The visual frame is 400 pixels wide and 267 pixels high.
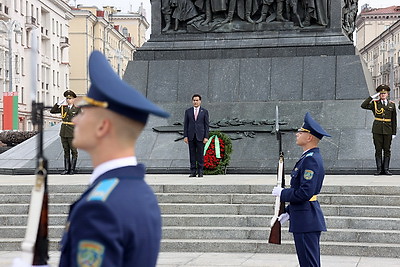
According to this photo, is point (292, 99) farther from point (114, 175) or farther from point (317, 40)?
point (114, 175)

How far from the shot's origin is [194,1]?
721 inches

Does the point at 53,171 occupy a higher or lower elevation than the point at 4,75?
lower

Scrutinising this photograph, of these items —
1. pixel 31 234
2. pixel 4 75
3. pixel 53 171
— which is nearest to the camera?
pixel 31 234

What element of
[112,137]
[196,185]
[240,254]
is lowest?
[240,254]

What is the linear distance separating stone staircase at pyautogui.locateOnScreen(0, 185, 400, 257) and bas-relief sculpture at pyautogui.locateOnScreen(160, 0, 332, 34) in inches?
296

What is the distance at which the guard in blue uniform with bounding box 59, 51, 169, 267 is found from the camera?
240 cm

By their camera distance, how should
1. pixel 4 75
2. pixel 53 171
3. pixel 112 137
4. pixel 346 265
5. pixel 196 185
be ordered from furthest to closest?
1. pixel 4 75
2. pixel 53 171
3. pixel 196 185
4. pixel 346 265
5. pixel 112 137

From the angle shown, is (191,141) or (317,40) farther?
(317,40)

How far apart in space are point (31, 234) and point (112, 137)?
503 millimetres

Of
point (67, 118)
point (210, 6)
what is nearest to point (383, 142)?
point (210, 6)

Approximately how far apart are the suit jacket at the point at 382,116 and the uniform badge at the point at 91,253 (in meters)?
12.3

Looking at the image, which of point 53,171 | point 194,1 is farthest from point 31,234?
point 194,1

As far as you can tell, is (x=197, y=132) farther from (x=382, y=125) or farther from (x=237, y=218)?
(x=237, y=218)

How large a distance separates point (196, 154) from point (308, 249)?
8136 millimetres
